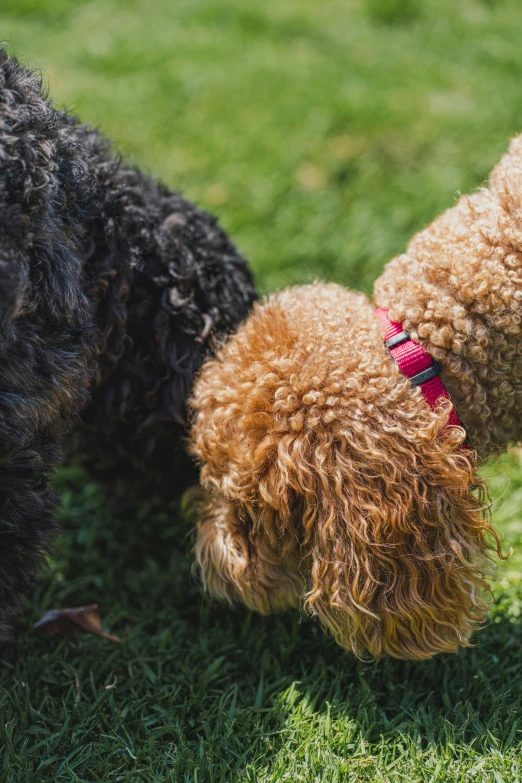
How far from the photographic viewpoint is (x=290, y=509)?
82.6 inches

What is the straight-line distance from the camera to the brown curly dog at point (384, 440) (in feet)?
6.61

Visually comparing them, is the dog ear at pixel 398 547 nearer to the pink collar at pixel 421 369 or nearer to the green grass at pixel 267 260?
the pink collar at pixel 421 369

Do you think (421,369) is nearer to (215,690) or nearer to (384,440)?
(384,440)

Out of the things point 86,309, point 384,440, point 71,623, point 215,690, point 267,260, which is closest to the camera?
point 384,440

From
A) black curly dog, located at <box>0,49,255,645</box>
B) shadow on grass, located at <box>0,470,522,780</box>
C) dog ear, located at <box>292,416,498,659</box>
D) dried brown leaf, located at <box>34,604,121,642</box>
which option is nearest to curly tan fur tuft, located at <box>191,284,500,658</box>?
dog ear, located at <box>292,416,498,659</box>

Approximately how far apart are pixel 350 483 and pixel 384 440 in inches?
5.7

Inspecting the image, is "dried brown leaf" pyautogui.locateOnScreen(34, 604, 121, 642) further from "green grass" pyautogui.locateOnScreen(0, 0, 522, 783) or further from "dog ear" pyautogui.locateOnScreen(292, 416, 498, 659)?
"dog ear" pyautogui.locateOnScreen(292, 416, 498, 659)

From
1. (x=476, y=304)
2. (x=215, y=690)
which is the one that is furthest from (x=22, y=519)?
(x=476, y=304)

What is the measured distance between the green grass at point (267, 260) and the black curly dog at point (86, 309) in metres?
0.34

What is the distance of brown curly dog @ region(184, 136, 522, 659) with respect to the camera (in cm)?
201

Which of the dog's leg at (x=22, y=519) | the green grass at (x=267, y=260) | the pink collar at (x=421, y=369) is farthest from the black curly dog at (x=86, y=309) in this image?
the pink collar at (x=421, y=369)

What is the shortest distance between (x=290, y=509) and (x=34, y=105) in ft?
4.29

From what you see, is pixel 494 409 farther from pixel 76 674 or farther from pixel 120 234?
pixel 76 674

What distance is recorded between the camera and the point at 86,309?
219 centimetres
